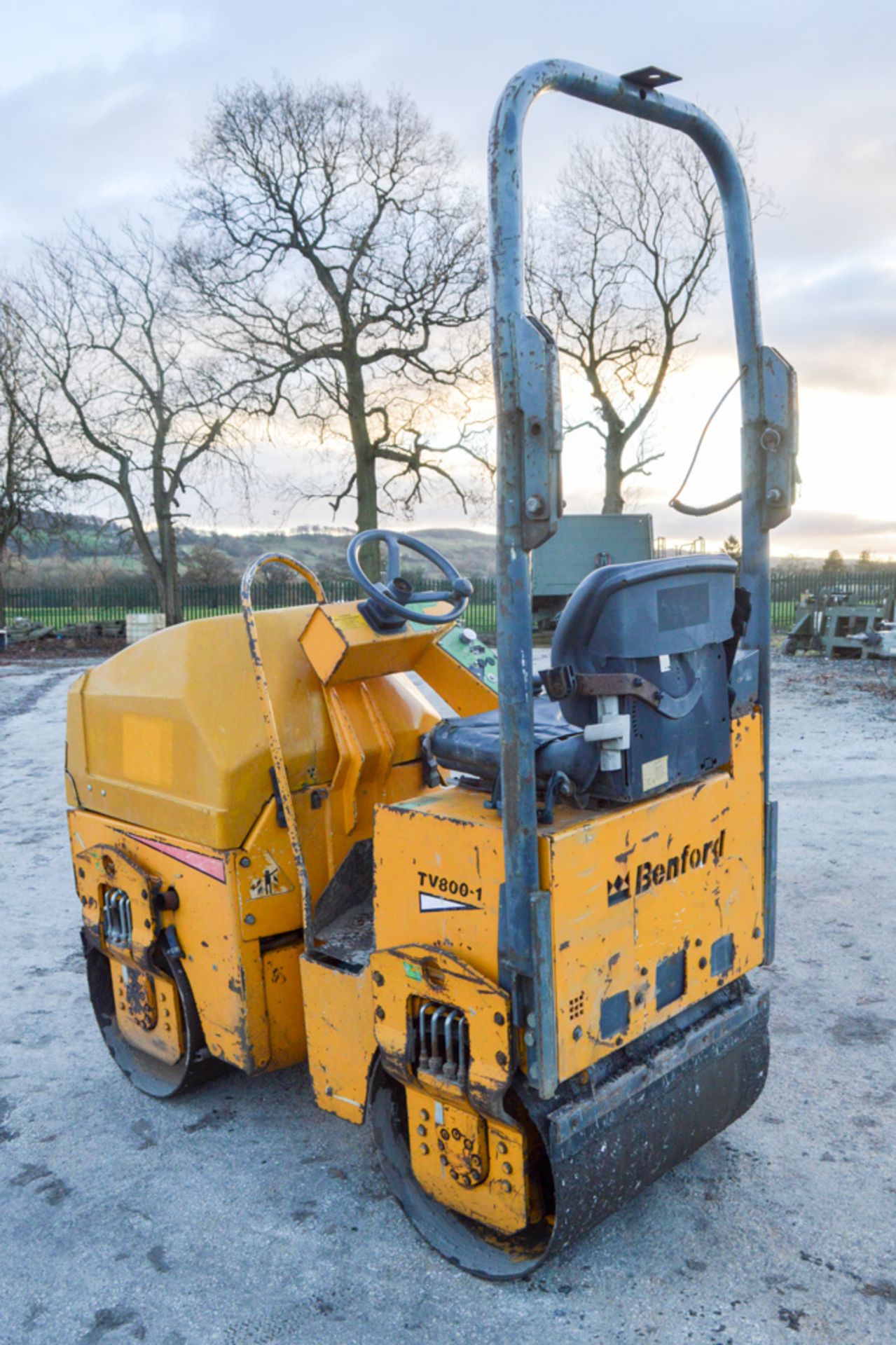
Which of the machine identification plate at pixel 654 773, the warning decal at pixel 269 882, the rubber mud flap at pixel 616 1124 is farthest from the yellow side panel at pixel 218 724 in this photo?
the machine identification plate at pixel 654 773

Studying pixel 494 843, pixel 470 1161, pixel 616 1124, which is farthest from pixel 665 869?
pixel 470 1161

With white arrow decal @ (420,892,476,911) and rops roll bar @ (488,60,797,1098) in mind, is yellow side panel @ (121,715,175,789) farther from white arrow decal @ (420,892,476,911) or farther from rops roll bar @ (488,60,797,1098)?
rops roll bar @ (488,60,797,1098)

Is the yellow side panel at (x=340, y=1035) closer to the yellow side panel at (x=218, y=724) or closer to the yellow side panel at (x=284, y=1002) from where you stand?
the yellow side panel at (x=284, y=1002)

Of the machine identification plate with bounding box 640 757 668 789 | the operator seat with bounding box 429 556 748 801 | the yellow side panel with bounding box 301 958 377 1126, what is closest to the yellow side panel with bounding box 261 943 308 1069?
the yellow side panel with bounding box 301 958 377 1126

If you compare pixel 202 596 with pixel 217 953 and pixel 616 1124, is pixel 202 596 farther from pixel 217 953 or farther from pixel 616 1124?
pixel 616 1124

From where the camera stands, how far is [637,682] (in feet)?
7.73

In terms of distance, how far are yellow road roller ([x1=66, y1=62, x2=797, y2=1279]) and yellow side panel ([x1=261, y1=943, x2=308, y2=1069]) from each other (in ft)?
0.03

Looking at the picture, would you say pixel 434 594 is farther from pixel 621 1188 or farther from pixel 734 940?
pixel 621 1188

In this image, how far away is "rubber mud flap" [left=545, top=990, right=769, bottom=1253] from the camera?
2.43 m

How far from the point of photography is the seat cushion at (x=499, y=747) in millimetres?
2471

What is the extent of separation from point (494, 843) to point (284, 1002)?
1.22 meters

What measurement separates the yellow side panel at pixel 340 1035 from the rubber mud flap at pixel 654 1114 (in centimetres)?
64

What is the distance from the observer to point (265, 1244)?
2.79 m

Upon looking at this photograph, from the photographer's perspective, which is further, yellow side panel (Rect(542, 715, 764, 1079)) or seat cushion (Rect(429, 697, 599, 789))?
seat cushion (Rect(429, 697, 599, 789))
